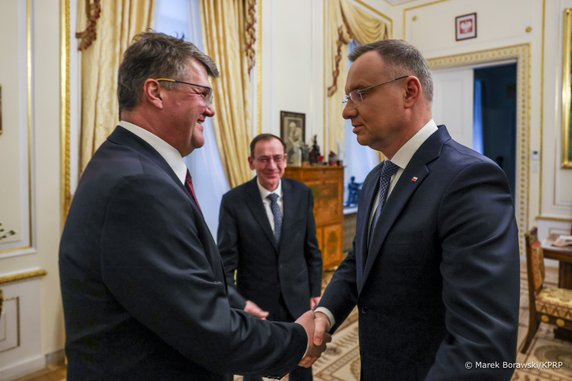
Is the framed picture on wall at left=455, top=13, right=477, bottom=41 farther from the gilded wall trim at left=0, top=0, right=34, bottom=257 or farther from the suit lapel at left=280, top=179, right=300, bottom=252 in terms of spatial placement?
the gilded wall trim at left=0, top=0, right=34, bottom=257

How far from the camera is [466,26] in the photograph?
6273mm

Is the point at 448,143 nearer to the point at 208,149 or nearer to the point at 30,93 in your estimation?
the point at 30,93

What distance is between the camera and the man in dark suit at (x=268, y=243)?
197 centimetres

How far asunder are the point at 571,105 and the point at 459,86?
1.59 metres

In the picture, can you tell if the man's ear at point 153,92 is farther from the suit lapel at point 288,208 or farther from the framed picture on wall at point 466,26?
the framed picture on wall at point 466,26

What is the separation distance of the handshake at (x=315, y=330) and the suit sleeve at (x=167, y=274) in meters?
0.32

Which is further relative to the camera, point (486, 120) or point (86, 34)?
point (486, 120)

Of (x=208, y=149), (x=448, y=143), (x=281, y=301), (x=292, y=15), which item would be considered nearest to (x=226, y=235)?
(x=281, y=301)

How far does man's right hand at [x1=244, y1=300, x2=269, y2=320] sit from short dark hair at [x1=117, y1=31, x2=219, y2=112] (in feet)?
3.49

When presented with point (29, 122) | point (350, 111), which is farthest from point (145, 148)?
point (29, 122)

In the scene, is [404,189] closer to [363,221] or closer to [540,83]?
[363,221]

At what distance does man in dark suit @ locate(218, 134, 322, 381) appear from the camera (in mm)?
1972

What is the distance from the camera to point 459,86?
654 cm

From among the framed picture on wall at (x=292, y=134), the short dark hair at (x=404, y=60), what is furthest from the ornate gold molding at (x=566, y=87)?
the short dark hair at (x=404, y=60)
